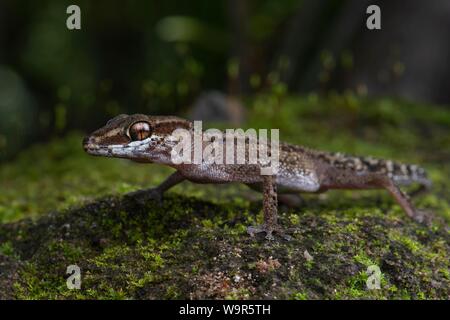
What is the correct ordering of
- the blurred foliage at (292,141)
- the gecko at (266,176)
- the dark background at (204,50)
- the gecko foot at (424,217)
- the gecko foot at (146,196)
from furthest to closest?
the dark background at (204,50) < the blurred foliage at (292,141) < the gecko foot at (424,217) < the gecko foot at (146,196) < the gecko at (266,176)

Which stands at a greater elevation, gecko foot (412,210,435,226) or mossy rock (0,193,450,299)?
gecko foot (412,210,435,226)

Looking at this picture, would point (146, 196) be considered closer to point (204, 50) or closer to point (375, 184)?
point (375, 184)

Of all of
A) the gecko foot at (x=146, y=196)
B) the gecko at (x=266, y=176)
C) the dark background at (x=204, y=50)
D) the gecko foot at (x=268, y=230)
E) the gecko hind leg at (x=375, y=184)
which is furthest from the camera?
the dark background at (x=204, y=50)

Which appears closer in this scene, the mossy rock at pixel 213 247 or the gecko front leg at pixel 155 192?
the mossy rock at pixel 213 247

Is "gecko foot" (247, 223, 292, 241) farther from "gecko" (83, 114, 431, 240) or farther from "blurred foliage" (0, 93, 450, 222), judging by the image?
"blurred foliage" (0, 93, 450, 222)

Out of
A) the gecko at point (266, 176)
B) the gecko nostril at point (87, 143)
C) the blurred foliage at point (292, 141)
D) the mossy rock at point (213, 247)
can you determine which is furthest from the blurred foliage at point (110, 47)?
the gecko nostril at point (87, 143)

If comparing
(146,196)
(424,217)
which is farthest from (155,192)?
(424,217)

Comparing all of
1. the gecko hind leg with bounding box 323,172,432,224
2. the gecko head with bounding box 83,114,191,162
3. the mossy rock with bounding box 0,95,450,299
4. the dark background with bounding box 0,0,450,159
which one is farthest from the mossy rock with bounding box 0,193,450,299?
the dark background with bounding box 0,0,450,159

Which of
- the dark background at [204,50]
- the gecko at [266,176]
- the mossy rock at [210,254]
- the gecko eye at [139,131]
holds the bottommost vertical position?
the mossy rock at [210,254]

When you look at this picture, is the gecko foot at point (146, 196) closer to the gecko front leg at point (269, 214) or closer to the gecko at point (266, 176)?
the gecko at point (266, 176)
